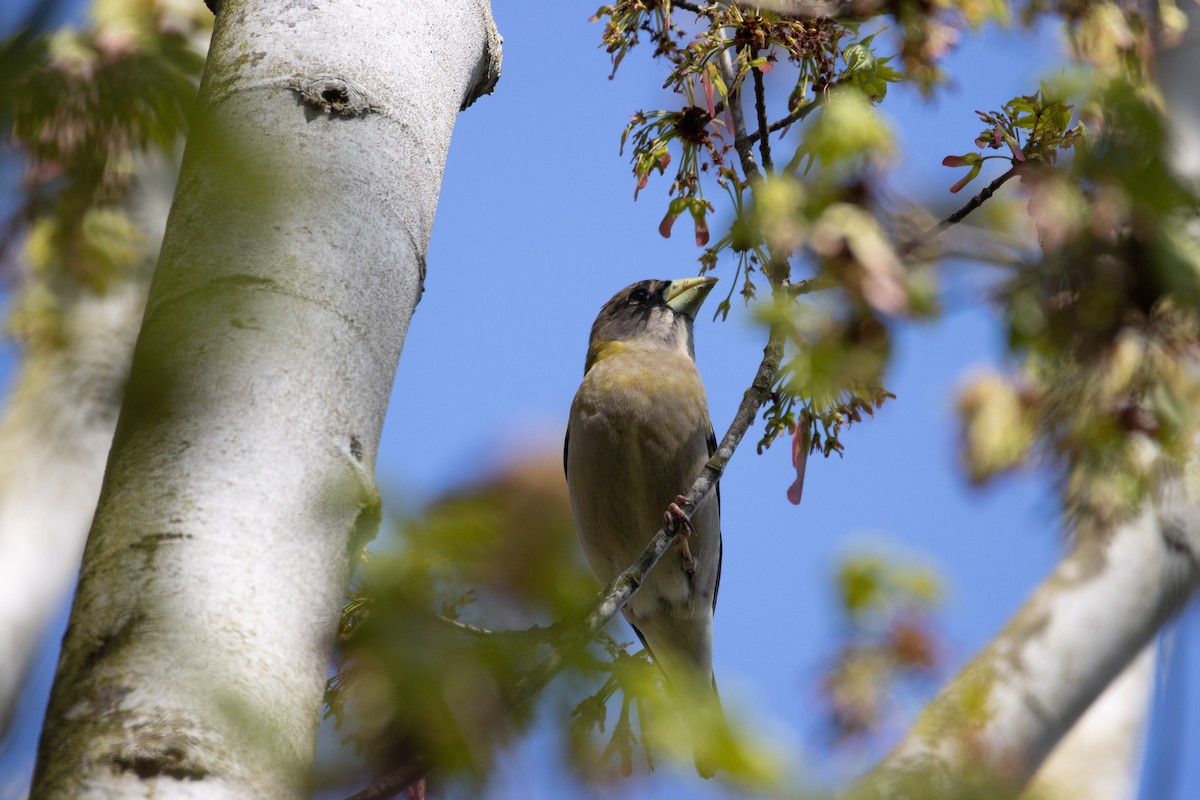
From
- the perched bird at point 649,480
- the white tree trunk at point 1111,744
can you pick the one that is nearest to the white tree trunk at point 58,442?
the perched bird at point 649,480

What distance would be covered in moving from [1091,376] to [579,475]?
3199 mm

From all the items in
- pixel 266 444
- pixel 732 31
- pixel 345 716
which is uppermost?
pixel 732 31

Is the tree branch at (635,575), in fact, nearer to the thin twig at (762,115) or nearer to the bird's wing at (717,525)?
the thin twig at (762,115)

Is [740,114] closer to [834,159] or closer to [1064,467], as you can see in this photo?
[834,159]

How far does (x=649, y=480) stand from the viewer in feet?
16.4

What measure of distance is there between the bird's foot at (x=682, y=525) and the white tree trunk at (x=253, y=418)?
138 centimetres

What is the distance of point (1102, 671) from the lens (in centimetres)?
343

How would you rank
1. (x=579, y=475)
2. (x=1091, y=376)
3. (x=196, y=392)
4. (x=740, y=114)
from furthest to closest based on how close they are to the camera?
(x=579, y=475)
(x=740, y=114)
(x=1091, y=376)
(x=196, y=392)

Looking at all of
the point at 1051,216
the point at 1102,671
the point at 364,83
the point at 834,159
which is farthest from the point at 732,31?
the point at 1102,671

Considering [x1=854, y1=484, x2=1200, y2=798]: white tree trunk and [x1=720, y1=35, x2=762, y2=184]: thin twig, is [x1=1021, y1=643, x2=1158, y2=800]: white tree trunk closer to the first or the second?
[x1=854, y1=484, x2=1200, y2=798]: white tree trunk

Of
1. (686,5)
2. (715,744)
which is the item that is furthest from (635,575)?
(686,5)

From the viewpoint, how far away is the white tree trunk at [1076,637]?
10.1ft

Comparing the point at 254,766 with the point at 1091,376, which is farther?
the point at 1091,376

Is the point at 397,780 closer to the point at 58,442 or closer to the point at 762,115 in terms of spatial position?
the point at 58,442
